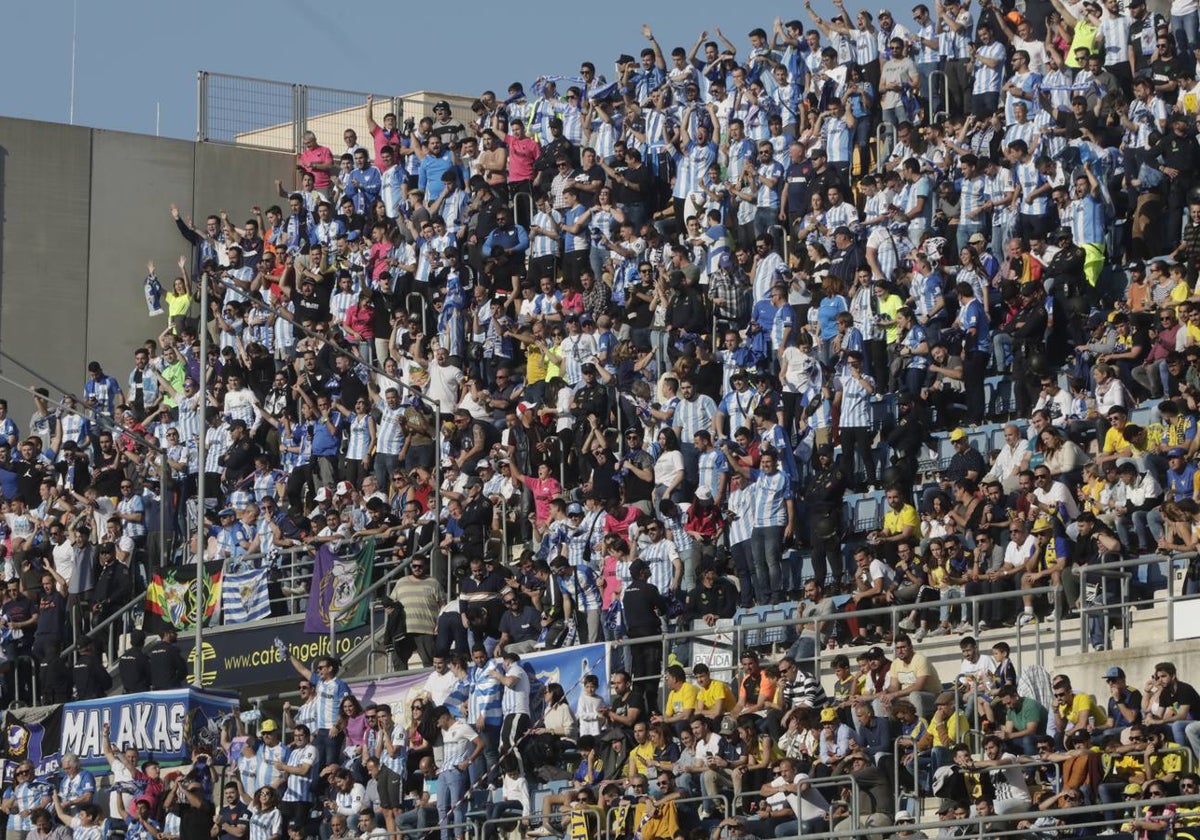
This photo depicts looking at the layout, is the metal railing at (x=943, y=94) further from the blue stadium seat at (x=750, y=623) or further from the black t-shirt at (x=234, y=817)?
the black t-shirt at (x=234, y=817)

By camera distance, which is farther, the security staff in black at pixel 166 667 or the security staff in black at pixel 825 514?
the security staff in black at pixel 166 667

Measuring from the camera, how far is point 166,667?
2841 centimetres

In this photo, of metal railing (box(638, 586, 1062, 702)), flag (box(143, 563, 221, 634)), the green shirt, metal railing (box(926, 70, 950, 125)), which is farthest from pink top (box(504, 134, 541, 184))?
the green shirt

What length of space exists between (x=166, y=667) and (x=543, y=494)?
14.4ft

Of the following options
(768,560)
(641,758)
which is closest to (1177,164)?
(768,560)

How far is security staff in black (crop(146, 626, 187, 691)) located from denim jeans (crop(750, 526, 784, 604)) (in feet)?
21.8

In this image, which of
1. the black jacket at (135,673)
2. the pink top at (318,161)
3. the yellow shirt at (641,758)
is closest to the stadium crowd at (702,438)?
the yellow shirt at (641,758)

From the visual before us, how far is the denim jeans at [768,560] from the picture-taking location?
83.0 feet

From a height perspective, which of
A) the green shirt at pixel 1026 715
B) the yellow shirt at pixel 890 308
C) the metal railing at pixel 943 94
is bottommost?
the green shirt at pixel 1026 715

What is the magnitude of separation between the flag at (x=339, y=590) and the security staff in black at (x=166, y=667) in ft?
4.63

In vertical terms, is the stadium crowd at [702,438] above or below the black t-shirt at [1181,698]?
above

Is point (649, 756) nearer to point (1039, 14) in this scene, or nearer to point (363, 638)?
point (363, 638)

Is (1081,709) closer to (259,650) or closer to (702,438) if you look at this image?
(702,438)

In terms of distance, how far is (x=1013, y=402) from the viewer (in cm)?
2591
